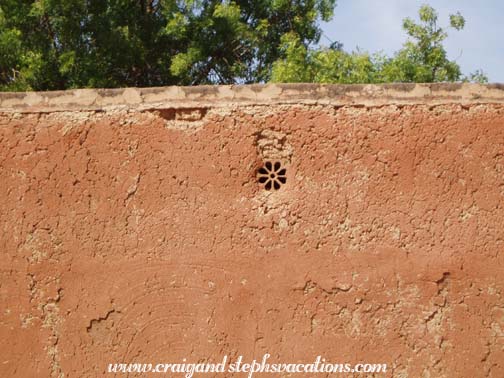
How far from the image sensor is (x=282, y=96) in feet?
14.5

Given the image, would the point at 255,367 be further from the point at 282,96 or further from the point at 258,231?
the point at 282,96

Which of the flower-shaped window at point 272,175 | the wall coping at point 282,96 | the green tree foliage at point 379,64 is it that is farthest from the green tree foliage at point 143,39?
the flower-shaped window at point 272,175

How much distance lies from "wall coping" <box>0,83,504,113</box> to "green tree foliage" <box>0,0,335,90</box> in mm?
5182

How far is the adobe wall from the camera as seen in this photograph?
425 cm

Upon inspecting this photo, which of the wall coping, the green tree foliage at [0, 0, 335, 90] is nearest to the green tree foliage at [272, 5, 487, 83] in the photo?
the green tree foliage at [0, 0, 335, 90]

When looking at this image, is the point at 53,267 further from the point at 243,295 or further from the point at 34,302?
the point at 243,295

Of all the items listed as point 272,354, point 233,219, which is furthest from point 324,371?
point 233,219

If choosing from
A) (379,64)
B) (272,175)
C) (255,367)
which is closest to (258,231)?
(272,175)

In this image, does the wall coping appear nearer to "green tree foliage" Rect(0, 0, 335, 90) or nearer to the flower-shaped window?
the flower-shaped window

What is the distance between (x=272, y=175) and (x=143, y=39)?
264 inches

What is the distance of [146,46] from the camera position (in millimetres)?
10617

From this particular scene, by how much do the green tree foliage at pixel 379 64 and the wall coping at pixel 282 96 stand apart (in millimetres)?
4423

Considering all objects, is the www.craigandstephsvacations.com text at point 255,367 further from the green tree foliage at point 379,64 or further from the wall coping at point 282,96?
the green tree foliage at point 379,64

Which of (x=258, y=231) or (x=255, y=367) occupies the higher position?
(x=258, y=231)
